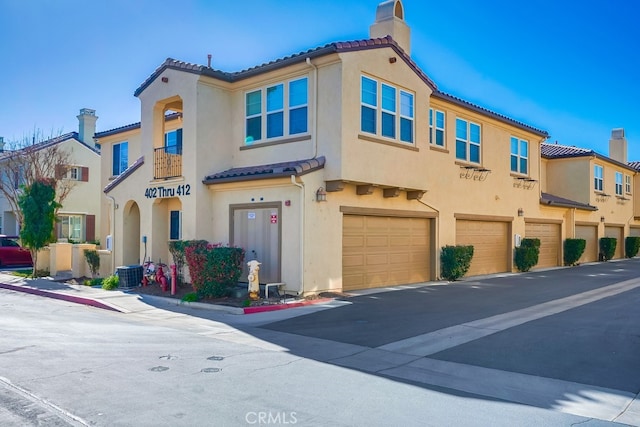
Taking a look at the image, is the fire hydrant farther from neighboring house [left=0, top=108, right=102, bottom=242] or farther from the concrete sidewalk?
neighboring house [left=0, top=108, right=102, bottom=242]

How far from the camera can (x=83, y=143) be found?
31.7 metres

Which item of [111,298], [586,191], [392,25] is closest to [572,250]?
[586,191]

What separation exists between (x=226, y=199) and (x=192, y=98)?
3.24m

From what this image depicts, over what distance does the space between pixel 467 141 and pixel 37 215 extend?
53.7 feet

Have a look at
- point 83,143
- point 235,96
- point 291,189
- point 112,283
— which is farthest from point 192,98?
point 83,143

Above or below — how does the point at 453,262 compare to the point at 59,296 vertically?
above

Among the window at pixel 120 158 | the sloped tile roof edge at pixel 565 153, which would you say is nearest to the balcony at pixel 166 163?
the window at pixel 120 158

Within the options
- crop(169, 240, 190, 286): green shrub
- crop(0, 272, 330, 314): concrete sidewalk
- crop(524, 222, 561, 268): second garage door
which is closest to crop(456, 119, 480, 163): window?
crop(524, 222, 561, 268): second garage door

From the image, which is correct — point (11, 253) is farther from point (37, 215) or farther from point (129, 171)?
Answer: point (129, 171)

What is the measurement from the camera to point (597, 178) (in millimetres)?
31188

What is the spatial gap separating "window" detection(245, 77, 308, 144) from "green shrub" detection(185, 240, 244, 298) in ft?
13.1

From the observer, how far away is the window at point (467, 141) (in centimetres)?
1988

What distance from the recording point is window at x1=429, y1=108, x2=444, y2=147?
60.3 ft

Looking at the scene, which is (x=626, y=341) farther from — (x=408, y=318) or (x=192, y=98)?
(x=192, y=98)
